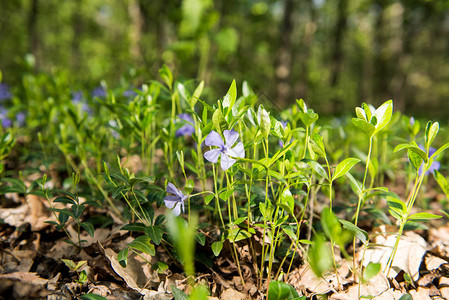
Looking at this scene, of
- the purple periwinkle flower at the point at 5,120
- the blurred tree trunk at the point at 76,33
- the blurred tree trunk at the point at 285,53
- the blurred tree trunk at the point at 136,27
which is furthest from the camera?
the blurred tree trunk at the point at 76,33

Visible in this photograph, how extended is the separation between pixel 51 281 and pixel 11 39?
33.8ft

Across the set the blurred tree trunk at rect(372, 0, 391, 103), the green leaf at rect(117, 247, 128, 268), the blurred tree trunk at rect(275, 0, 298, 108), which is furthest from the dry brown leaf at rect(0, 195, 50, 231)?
the blurred tree trunk at rect(372, 0, 391, 103)

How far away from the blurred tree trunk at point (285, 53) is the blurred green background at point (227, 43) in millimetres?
16

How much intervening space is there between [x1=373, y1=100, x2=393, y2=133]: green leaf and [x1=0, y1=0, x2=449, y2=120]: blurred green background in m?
0.87

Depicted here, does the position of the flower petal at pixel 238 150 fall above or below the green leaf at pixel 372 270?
above

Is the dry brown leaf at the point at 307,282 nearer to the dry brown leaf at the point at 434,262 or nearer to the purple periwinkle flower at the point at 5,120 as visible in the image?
the dry brown leaf at the point at 434,262

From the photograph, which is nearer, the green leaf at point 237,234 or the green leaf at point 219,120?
the green leaf at point 219,120

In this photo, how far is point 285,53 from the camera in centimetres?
509

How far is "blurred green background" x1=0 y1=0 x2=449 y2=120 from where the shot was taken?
421 centimetres

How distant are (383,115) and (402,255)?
638 millimetres

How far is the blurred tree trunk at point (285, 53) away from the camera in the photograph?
495 centimetres

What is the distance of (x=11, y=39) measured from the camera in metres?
8.90

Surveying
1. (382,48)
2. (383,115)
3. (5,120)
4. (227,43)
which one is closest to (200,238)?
(383,115)

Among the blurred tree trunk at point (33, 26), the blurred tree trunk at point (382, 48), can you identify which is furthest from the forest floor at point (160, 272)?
the blurred tree trunk at point (382, 48)
